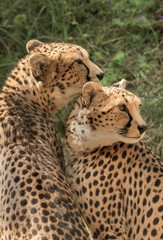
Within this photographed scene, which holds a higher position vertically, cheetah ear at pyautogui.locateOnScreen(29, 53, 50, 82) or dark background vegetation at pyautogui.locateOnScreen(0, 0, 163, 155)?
dark background vegetation at pyautogui.locateOnScreen(0, 0, 163, 155)

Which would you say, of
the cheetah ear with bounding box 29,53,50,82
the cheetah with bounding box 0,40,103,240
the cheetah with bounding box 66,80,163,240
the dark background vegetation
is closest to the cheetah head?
the cheetah with bounding box 66,80,163,240

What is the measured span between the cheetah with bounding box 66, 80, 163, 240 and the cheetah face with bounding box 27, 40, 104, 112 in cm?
35

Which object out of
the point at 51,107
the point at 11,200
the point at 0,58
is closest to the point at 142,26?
the point at 0,58

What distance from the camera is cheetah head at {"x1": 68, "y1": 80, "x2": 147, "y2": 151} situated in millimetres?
3117

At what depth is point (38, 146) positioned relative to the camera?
10.8 ft

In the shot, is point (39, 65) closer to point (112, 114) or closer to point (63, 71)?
point (63, 71)

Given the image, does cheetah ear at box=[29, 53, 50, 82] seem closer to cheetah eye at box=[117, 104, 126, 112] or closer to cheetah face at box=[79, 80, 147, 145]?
cheetah face at box=[79, 80, 147, 145]

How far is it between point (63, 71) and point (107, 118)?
2.29ft

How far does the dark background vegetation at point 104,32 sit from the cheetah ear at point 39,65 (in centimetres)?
168

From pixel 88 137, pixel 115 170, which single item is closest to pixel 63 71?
pixel 88 137

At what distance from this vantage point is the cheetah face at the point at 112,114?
311 cm

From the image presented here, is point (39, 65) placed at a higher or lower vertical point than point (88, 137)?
higher

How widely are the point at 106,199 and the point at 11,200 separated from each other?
675 millimetres

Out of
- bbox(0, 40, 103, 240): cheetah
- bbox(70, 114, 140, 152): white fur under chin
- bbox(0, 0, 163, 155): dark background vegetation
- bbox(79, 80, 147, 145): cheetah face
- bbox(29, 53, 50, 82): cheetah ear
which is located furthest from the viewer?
bbox(0, 0, 163, 155): dark background vegetation
